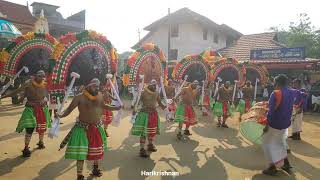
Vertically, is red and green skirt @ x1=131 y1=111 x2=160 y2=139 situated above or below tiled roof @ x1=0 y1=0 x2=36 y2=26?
below

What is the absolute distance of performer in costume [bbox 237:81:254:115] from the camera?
1328cm

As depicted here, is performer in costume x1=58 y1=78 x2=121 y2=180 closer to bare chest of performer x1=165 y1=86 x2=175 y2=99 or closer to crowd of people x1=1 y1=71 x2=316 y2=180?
crowd of people x1=1 y1=71 x2=316 y2=180

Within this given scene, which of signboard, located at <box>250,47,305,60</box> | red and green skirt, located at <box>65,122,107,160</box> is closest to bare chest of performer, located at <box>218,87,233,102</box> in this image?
red and green skirt, located at <box>65,122,107,160</box>

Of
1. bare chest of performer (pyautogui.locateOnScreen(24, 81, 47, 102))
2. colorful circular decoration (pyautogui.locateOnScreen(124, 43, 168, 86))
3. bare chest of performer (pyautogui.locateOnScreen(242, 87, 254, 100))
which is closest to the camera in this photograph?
bare chest of performer (pyautogui.locateOnScreen(24, 81, 47, 102))

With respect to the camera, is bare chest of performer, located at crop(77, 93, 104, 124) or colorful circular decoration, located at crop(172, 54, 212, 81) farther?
colorful circular decoration, located at crop(172, 54, 212, 81)

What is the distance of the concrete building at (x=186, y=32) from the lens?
28.7 m

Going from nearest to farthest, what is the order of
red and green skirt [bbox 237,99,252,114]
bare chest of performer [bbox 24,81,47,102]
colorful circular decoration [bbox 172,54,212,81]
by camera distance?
bare chest of performer [bbox 24,81,47,102]
colorful circular decoration [bbox 172,54,212,81]
red and green skirt [bbox 237,99,252,114]

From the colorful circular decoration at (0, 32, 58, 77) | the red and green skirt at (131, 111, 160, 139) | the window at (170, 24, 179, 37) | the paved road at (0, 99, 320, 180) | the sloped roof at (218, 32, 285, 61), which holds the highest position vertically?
the window at (170, 24, 179, 37)

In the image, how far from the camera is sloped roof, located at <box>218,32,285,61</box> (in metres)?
27.8

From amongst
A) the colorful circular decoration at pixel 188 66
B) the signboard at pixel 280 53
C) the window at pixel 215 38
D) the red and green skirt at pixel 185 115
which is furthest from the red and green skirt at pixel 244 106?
the window at pixel 215 38

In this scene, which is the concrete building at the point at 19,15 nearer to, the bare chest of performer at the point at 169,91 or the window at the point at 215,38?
the window at the point at 215,38

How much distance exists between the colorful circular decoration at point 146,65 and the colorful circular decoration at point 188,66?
3.32 meters

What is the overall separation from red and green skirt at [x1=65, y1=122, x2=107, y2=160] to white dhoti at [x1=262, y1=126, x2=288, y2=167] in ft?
11.0

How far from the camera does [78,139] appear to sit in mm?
5730
